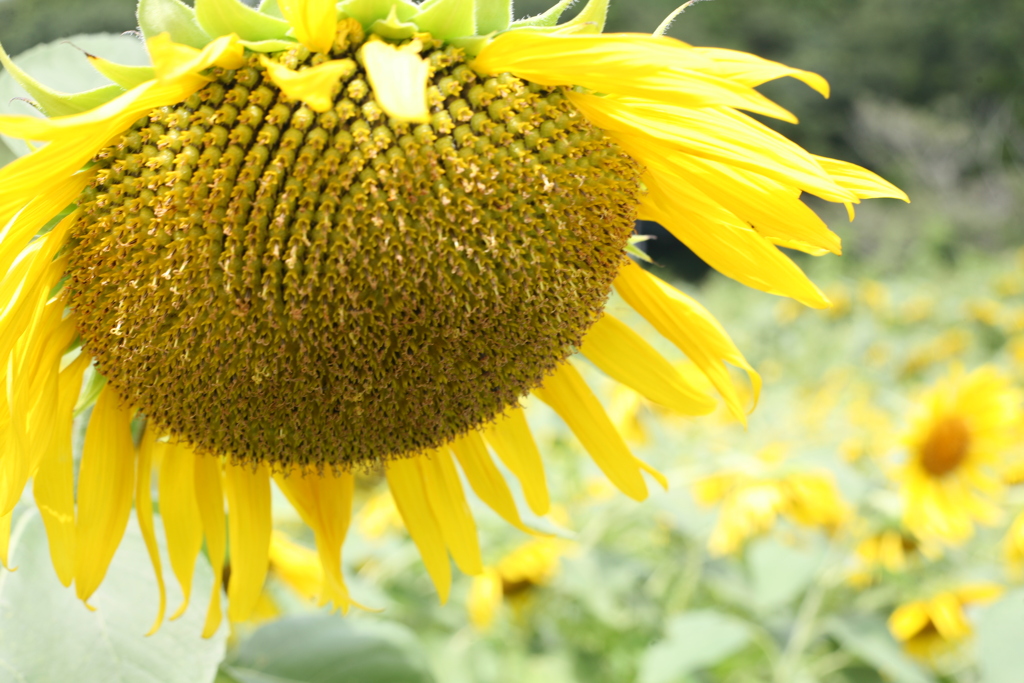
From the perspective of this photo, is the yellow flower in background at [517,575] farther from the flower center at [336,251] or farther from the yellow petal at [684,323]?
the flower center at [336,251]

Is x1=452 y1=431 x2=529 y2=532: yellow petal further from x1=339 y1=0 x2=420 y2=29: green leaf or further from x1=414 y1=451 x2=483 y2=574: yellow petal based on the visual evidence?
x1=339 y1=0 x2=420 y2=29: green leaf

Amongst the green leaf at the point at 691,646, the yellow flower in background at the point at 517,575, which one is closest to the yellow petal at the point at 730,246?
the green leaf at the point at 691,646

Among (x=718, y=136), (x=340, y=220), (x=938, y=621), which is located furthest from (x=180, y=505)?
(x=938, y=621)

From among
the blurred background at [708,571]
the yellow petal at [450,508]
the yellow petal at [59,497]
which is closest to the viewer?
the yellow petal at [59,497]

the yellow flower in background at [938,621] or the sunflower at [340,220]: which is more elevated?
the sunflower at [340,220]

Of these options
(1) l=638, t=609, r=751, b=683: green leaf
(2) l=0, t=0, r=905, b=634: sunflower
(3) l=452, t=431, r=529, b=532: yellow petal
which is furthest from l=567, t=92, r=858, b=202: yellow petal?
(1) l=638, t=609, r=751, b=683: green leaf

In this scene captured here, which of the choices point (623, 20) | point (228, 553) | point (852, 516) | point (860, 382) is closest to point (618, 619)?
point (852, 516)
